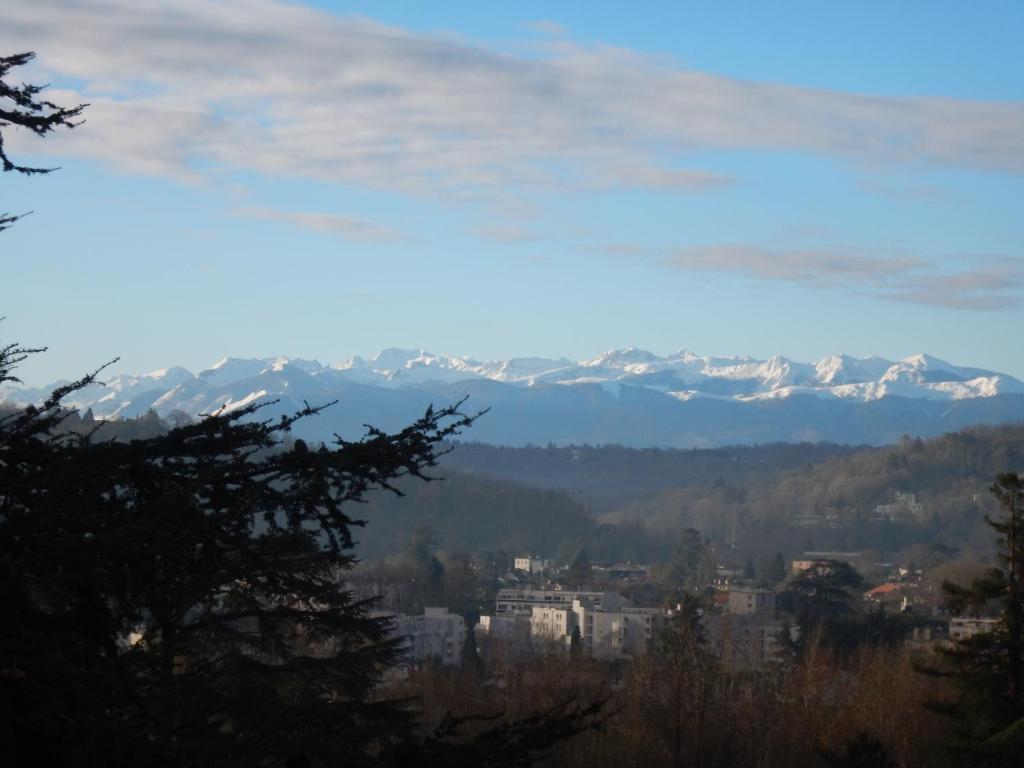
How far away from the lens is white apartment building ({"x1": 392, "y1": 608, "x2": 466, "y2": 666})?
137 ft

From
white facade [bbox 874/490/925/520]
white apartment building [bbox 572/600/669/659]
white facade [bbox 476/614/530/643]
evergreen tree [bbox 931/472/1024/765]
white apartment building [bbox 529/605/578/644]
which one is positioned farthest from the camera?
white facade [bbox 874/490/925/520]

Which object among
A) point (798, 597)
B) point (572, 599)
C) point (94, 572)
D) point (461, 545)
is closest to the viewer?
point (94, 572)

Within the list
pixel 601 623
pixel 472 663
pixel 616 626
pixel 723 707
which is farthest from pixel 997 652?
pixel 601 623

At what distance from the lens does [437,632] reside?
148 feet

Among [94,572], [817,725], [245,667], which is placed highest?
[94,572]

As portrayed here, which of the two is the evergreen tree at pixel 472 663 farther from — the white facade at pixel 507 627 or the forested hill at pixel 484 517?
the forested hill at pixel 484 517

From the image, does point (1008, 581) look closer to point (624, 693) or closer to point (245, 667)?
point (245, 667)

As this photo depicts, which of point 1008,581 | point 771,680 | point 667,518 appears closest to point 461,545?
point 667,518

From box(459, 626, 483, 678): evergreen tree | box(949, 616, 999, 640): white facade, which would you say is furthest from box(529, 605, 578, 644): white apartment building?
box(459, 626, 483, 678): evergreen tree

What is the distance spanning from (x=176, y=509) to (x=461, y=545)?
106018mm

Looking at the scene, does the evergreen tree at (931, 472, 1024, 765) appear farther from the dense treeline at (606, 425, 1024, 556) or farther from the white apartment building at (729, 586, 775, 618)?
the dense treeline at (606, 425, 1024, 556)

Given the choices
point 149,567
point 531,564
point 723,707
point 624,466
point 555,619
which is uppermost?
point 149,567

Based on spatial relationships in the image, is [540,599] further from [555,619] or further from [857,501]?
[857,501]

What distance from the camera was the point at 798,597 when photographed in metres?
55.0
